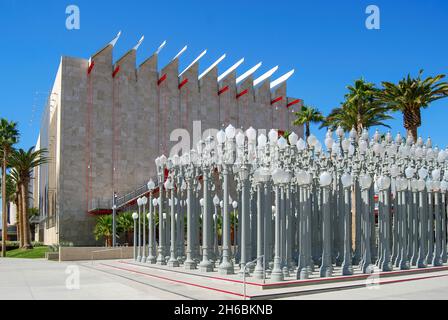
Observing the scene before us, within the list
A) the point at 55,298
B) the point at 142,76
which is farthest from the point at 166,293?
the point at 142,76

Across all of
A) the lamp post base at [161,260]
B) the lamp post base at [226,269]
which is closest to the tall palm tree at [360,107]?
the lamp post base at [161,260]

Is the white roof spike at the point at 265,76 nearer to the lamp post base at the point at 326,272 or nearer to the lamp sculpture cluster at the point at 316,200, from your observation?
the lamp sculpture cluster at the point at 316,200

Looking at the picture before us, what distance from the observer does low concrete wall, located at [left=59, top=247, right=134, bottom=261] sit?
40.8m

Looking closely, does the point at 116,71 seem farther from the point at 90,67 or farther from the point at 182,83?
the point at 182,83

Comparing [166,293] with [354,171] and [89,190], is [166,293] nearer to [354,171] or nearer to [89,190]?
[354,171]

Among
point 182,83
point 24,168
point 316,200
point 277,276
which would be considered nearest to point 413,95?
point 316,200

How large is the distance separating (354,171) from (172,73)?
43.6 meters

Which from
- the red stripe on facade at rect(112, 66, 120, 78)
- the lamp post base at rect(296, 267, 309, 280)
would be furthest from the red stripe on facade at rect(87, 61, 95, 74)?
the lamp post base at rect(296, 267, 309, 280)

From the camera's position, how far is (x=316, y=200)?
950 inches

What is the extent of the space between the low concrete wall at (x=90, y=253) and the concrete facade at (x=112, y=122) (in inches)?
536

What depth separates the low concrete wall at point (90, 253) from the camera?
4081 cm

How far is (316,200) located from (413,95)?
17.0m
